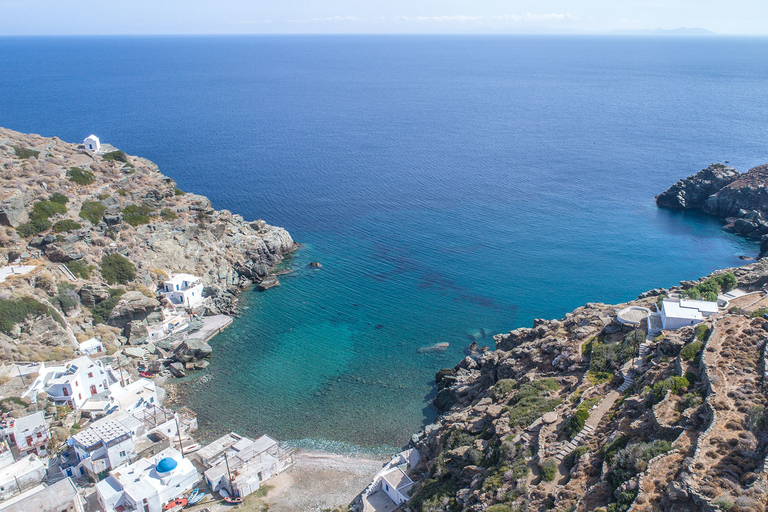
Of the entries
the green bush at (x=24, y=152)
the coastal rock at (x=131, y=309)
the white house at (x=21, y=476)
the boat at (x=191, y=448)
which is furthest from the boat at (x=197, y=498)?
the green bush at (x=24, y=152)

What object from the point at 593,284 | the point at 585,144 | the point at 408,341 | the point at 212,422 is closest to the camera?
the point at 212,422

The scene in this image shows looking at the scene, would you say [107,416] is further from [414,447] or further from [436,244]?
[436,244]

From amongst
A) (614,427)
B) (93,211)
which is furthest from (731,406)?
(93,211)

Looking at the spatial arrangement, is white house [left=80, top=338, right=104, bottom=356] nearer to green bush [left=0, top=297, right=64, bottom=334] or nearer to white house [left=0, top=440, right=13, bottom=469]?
green bush [left=0, top=297, right=64, bottom=334]

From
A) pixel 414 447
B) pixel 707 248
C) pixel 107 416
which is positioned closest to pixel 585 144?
pixel 707 248

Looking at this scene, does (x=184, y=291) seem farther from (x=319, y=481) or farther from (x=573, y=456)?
(x=573, y=456)

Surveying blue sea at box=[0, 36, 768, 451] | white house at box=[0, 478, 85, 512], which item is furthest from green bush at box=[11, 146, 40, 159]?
white house at box=[0, 478, 85, 512]

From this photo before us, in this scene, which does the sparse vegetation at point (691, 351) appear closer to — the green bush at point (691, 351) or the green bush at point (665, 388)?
the green bush at point (691, 351)
